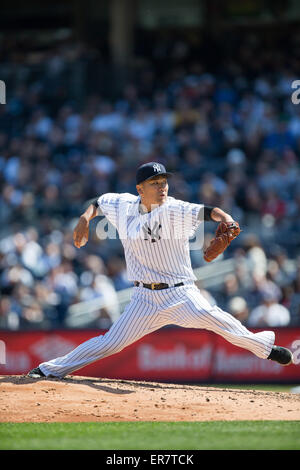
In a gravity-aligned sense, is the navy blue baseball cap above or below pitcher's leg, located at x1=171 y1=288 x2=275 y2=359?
above

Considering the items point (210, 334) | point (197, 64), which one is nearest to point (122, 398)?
point (210, 334)

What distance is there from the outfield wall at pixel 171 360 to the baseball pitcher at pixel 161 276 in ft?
15.6

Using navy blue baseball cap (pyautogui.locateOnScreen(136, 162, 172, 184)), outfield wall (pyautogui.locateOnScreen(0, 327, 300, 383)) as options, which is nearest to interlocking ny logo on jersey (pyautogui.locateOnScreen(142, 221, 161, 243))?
navy blue baseball cap (pyautogui.locateOnScreen(136, 162, 172, 184))

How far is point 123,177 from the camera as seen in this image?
14.7 m

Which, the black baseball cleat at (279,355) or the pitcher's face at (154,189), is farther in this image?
the black baseball cleat at (279,355)

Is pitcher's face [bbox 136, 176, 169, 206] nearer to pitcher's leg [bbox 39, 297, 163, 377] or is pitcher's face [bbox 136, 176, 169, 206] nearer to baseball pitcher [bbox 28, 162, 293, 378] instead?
baseball pitcher [bbox 28, 162, 293, 378]

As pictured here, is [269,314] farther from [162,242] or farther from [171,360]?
[162,242]

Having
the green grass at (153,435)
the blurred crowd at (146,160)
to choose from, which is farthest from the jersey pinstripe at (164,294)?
the blurred crowd at (146,160)

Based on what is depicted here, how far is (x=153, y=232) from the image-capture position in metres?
6.82

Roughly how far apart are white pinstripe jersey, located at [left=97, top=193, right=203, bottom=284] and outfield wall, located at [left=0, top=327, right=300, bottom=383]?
4956 mm

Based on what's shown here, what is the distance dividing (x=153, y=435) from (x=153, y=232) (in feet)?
5.89

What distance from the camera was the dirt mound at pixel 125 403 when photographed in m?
6.34

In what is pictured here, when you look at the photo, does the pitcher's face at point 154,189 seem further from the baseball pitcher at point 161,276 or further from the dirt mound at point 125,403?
the dirt mound at point 125,403

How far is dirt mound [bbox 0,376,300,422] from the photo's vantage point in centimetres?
634
